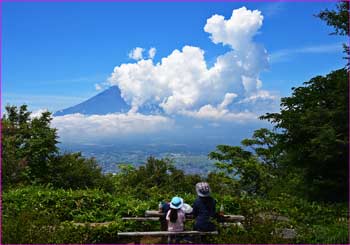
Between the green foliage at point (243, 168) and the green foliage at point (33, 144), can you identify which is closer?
the green foliage at point (33, 144)

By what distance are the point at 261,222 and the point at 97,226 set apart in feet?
9.88

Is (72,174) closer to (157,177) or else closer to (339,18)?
(157,177)

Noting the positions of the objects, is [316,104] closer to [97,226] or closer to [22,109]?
[97,226]

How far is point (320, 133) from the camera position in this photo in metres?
10.1

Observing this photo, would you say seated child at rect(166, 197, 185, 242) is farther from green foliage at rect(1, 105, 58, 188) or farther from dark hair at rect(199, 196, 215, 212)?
green foliage at rect(1, 105, 58, 188)

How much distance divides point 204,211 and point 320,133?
4185 millimetres

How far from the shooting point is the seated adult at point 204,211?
716cm

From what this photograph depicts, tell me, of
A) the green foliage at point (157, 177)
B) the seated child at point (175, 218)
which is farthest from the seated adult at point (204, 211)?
the green foliage at point (157, 177)

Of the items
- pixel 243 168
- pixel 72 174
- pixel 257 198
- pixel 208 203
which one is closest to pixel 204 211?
pixel 208 203

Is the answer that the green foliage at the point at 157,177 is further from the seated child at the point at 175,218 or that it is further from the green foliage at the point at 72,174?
the seated child at the point at 175,218

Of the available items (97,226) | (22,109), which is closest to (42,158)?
(22,109)

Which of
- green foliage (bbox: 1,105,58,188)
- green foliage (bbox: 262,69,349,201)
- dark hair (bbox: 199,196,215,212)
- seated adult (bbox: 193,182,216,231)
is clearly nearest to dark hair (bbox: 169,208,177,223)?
seated adult (bbox: 193,182,216,231)

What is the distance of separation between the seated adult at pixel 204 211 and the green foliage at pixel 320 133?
3.65 metres

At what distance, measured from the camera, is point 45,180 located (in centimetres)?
1853
